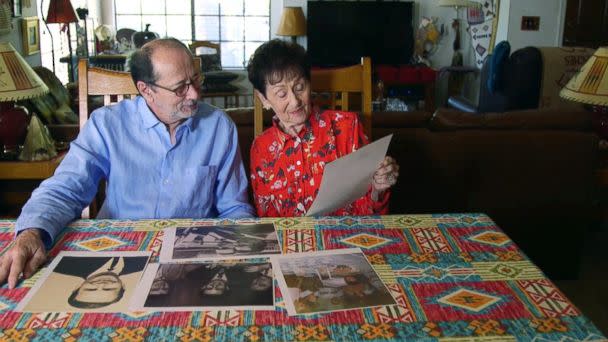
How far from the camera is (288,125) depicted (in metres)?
1.73

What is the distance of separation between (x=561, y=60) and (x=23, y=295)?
14.0ft

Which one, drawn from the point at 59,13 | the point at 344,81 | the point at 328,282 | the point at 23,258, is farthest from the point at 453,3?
the point at 23,258

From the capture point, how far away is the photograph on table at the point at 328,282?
98 centimetres

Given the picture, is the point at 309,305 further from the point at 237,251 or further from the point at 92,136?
the point at 92,136

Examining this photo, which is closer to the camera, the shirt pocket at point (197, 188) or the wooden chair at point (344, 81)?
the shirt pocket at point (197, 188)

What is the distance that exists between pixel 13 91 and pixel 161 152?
3.76 ft

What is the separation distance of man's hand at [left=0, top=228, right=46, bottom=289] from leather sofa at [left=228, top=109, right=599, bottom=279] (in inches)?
51.3

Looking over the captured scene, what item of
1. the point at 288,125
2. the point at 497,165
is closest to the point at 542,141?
the point at 497,165

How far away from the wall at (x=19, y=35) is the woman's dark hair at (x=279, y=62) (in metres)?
2.99

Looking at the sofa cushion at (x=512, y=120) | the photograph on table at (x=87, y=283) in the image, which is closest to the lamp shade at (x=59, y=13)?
the sofa cushion at (x=512, y=120)

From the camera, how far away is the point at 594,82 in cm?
266

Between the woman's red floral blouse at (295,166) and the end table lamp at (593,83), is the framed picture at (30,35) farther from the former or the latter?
the end table lamp at (593,83)

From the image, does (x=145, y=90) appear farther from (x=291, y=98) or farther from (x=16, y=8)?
(x=16, y=8)

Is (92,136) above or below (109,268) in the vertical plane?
above
